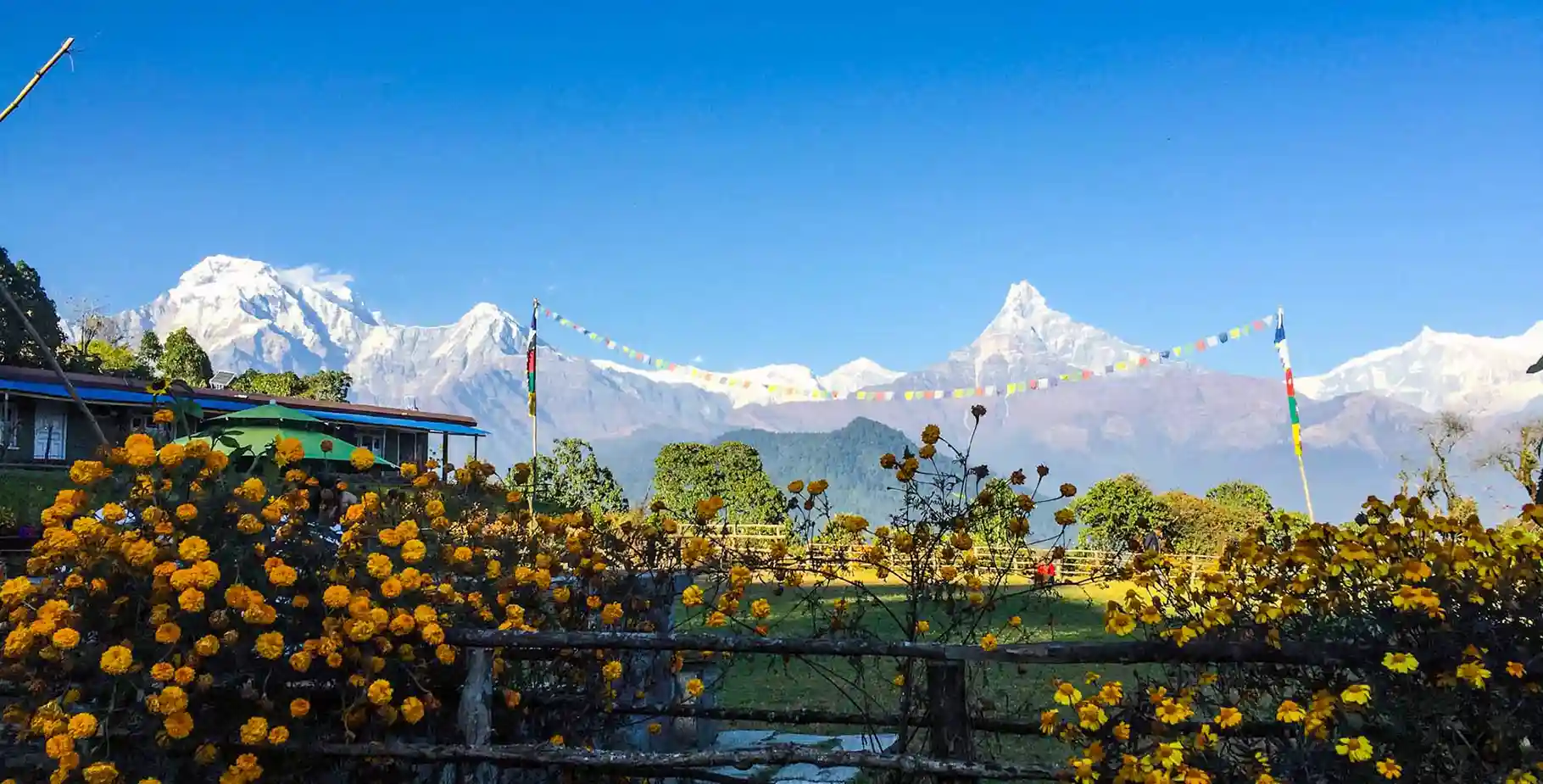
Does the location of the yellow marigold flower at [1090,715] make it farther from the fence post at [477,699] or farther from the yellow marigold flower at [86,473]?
the yellow marigold flower at [86,473]

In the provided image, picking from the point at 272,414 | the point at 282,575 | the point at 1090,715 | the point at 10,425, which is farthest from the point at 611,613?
the point at 10,425

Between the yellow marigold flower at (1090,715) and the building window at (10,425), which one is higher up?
the building window at (10,425)

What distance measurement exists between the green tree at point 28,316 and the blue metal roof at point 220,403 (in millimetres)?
6772

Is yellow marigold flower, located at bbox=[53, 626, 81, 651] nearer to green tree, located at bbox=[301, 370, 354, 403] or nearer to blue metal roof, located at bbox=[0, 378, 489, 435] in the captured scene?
blue metal roof, located at bbox=[0, 378, 489, 435]

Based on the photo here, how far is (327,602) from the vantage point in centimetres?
277

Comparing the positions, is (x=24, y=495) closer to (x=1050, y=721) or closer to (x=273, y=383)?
(x=1050, y=721)

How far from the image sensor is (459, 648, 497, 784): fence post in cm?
298

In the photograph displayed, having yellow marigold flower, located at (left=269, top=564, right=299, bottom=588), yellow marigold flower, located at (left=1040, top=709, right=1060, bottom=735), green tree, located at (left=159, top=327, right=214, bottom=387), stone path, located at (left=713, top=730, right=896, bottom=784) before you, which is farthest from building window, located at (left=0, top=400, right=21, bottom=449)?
yellow marigold flower, located at (left=1040, top=709, right=1060, bottom=735)

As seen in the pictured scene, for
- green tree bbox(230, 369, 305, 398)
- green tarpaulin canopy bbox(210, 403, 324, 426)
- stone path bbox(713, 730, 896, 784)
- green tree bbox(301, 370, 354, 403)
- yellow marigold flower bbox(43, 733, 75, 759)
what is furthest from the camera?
green tree bbox(301, 370, 354, 403)

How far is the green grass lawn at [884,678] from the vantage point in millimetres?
3287

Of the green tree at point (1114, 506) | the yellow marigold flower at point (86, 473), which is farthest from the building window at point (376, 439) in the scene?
the yellow marigold flower at point (86, 473)

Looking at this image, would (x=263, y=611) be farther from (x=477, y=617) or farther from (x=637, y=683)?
(x=637, y=683)

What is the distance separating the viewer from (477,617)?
323 centimetres

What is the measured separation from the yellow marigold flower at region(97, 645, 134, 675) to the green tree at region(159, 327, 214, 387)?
1631 inches
